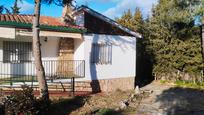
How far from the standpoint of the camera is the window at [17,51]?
63.3 feet

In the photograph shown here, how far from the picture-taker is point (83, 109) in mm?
14609

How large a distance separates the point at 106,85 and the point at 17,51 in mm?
5865

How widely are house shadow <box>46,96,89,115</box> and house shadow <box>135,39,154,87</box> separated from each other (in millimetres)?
11982

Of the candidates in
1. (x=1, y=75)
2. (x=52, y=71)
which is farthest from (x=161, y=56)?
(x=1, y=75)

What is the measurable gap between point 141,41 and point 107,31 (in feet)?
23.4

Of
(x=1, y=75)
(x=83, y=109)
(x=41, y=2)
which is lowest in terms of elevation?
(x=83, y=109)

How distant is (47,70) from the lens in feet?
65.4

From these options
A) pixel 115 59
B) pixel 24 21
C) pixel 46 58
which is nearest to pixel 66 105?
pixel 46 58

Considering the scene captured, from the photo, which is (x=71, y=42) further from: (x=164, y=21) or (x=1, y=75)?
(x=164, y=21)

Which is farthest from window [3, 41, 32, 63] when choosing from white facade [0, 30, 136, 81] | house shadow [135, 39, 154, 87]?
house shadow [135, 39, 154, 87]

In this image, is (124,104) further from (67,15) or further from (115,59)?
(67,15)

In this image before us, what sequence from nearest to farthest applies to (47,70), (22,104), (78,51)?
1. (22,104)
2. (47,70)
3. (78,51)

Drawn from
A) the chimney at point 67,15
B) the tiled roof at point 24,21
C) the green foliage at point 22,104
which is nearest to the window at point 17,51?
the tiled roof at point 24,21

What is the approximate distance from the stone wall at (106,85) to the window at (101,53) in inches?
49.1
